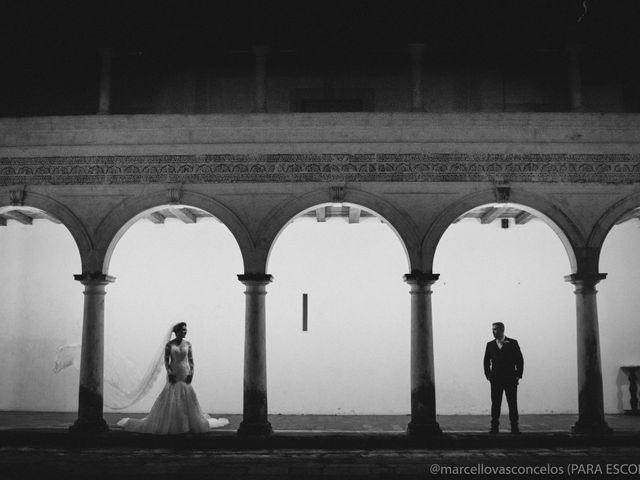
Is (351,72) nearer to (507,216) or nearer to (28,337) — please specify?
(507,216)

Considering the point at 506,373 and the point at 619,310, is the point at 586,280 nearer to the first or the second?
the point at 506,373

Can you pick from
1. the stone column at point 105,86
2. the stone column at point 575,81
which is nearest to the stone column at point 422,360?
the stone column at point 575,81

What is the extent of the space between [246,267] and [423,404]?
3.42 meters

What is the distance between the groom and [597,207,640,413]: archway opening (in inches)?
150

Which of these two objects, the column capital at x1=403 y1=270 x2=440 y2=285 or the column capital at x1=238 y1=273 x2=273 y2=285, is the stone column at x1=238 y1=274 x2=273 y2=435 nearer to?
the column capital at x1=238 y1=273 x2=273 y2=285

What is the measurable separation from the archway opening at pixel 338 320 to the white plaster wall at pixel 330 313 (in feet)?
0.09

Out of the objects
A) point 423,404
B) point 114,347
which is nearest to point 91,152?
point 114,347

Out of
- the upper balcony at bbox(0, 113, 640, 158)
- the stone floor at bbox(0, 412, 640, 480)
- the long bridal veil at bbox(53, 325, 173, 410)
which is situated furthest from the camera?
the long bridal veil at bbox(53, 325, 173, 410)

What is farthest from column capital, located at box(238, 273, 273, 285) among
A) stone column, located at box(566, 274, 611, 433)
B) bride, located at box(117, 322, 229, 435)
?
stone column, located at box(566, 274, 611, 433)

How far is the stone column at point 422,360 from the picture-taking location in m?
9.22

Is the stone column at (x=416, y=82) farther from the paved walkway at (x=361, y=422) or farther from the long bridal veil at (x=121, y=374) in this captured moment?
the long bridal veil at (x=121, y=374)

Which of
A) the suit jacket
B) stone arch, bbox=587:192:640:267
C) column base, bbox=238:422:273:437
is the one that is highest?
stone arch, bbox=587:192:640:267

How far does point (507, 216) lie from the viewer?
1194cm

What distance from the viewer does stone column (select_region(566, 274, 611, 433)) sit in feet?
30.4
